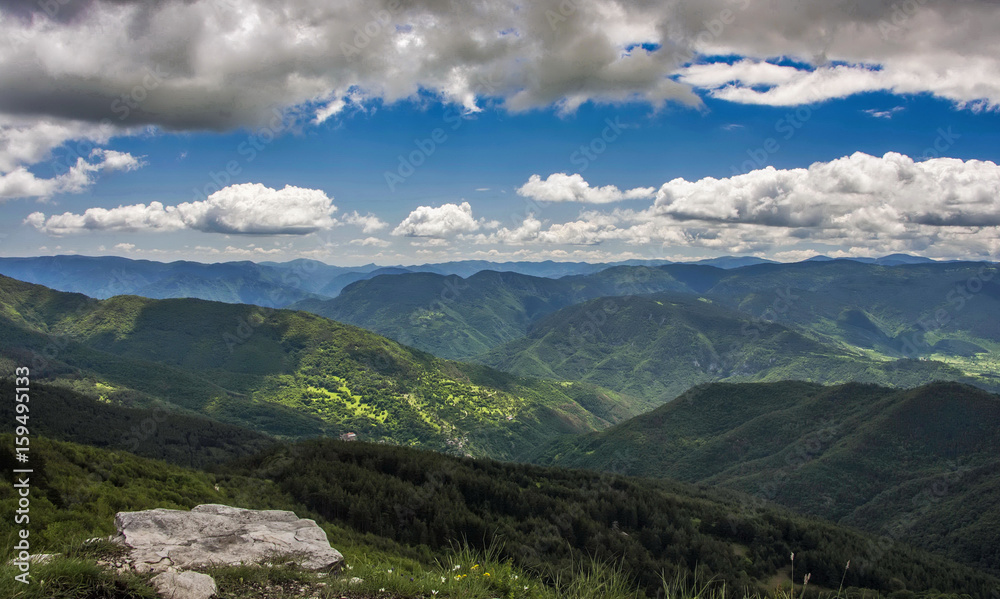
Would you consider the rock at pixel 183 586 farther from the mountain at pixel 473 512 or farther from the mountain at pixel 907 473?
the mountain at pixel 907 473

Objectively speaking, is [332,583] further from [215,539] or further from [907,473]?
[907,473]

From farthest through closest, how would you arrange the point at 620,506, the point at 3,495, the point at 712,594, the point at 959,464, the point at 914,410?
the point at 914,410 → the point at 959,464 → the point at 620,506 → the point at 3,495 → the point at 712,594

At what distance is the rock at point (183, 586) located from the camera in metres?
8.24

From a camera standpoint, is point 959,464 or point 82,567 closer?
point 82,567

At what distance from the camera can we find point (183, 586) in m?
8.51

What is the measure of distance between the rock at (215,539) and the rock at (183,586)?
1.39 m

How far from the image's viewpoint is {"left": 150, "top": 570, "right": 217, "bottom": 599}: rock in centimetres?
824

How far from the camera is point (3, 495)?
22094 mm

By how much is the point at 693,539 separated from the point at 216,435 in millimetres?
154361

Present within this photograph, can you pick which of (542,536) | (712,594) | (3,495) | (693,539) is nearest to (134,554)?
(712,594)

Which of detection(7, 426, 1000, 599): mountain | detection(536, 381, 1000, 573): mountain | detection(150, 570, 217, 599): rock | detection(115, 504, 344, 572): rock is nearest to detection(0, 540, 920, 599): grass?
detection(150, 570, 217, 599): rock

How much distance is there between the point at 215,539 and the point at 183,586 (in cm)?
763

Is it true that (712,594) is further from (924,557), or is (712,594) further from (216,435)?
(216,435)

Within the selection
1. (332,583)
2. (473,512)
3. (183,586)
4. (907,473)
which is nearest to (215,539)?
(183,586)
